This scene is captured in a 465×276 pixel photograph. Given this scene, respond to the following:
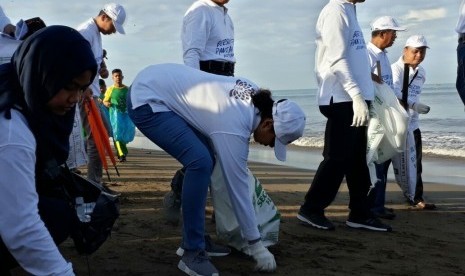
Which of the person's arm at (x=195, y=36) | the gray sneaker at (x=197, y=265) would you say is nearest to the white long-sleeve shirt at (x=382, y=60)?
the person's arm at (x=195, y=36)

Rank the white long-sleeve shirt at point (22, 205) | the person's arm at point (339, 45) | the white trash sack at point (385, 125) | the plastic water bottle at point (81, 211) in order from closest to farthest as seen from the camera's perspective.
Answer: the white long-sleeve shirt at point (22, 205)
the plastic water bottle at point (81, 211)
the person's arm at point (339, 45)
the white trash sack at point (385, 125)

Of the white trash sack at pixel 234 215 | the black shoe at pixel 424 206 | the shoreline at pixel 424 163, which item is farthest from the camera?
the shoreline at pixel 424 163

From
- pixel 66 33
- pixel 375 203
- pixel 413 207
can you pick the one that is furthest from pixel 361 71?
pixel 66 33

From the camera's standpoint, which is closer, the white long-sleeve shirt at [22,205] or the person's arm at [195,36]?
the white long-sleeve shirt at [22,205]

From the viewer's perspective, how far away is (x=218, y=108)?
321cm

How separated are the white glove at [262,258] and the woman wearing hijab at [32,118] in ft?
5.07

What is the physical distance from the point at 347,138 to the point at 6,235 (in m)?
3.06

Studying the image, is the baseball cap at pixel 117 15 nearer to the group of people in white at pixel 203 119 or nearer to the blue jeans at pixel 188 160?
the group of people in white at pixel 203 119

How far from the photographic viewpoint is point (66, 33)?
2027mm

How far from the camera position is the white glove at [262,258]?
11.2ft

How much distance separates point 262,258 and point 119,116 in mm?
7122

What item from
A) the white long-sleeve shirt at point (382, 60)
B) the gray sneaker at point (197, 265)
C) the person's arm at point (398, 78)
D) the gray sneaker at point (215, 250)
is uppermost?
the white long-sleeve shirt at point (382, 60)

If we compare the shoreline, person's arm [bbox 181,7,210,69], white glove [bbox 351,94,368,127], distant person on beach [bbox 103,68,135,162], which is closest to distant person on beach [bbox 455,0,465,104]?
white glove [bbox 351,94,368,127]

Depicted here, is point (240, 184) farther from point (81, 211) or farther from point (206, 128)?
point (81, 211)
